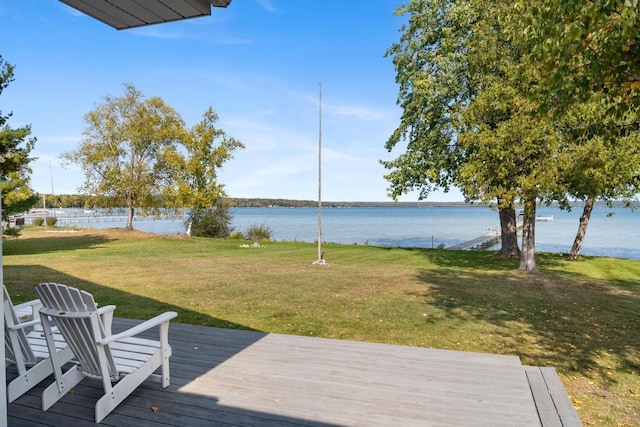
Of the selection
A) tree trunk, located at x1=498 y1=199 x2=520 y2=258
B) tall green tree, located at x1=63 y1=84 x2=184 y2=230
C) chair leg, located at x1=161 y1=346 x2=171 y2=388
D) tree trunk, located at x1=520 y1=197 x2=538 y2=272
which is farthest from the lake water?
chair leg, located at x1=161 y1=346 x2=171 y2=388

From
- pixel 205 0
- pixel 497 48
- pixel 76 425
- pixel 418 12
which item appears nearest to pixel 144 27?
pixel 205 0

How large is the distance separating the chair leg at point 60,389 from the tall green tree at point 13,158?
1454 centimetres

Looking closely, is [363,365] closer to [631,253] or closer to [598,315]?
[598,315]

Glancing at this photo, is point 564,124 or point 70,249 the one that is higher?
point 564,124

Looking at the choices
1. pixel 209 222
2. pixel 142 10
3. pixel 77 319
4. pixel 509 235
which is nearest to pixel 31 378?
pixel 77 319

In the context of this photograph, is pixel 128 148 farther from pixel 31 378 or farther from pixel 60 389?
pixel 60 389

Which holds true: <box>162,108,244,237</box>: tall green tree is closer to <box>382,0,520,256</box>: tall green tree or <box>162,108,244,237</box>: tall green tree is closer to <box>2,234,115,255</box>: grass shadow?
<box>2,234,115,255</box>: grass shadow

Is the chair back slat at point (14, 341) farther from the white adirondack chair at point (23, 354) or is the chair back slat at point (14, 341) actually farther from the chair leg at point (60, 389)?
the chair leg at point (60, 389)

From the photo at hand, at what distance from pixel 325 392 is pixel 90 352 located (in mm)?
1930

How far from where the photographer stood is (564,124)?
12.1 meters

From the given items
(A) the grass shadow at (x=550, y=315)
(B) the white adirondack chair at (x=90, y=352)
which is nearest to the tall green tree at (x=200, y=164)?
(A) the grass shadow at (x=550, y=315)

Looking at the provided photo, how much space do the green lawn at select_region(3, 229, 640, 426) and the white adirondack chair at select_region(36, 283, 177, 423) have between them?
3292mm

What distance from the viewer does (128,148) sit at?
90.8ft

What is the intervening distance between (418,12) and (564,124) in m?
10.5
